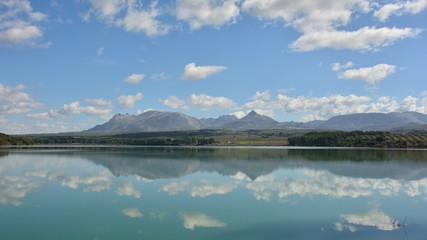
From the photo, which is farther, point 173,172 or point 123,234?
point 173,172

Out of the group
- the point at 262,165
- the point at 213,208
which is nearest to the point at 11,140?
the point at 262,165

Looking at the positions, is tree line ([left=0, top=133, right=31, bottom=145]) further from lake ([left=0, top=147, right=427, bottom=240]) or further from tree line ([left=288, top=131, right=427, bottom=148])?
lake ([left=0, top=147, right=427, bottom=240])

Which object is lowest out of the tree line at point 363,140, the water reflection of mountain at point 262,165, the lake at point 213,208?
the water reflection of mountain at point 262,165

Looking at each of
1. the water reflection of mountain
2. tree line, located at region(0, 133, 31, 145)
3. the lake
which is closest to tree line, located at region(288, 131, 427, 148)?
the water reflection of mountain

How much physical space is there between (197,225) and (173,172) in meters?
26.9

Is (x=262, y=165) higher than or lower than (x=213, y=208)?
lower

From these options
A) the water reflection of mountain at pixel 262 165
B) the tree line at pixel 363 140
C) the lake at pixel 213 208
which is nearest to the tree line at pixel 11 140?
the water reflection of mountain at pixel 262 165

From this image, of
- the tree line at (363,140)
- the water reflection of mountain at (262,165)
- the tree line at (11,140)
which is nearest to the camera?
the water reflection of mountain at (262,165)

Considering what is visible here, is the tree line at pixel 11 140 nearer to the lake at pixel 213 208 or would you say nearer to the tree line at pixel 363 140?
the tree line at pixel 363 140

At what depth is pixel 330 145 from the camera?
137250 millimetres

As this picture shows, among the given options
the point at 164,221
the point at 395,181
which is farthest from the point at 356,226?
the point at 395,181

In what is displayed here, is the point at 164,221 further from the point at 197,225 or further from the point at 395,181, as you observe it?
the point at 395,181

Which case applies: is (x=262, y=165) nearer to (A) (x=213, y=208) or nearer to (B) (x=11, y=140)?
(A) (x=213, y=208)

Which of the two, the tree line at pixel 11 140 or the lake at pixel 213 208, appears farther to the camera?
the tree line at pixel 11 140
